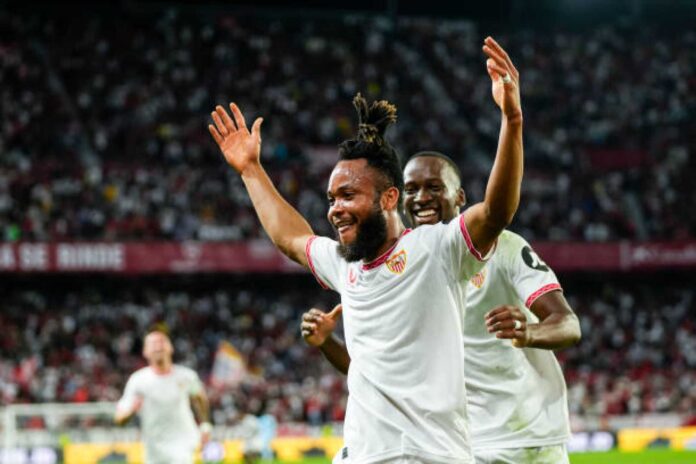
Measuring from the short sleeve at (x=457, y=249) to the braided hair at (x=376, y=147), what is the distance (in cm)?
28

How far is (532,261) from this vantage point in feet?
17.3

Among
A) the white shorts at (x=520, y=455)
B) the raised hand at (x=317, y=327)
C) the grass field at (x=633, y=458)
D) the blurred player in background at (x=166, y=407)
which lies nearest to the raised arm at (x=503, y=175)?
the raised hand at (x=317, y=327)

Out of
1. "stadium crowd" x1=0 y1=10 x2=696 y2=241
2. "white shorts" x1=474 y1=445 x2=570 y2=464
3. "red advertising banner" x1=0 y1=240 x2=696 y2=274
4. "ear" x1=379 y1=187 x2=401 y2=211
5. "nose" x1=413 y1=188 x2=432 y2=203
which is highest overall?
"stadium crowd" x1=0 y1=10 x2=696 y2=241

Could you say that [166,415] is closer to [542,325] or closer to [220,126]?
[220,126]

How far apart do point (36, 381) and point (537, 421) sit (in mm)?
20429

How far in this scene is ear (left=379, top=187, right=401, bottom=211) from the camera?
432 centimetres

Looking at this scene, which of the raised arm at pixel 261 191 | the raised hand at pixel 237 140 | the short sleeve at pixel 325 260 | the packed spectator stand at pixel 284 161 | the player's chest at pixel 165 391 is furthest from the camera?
the packed spectator stand at pixel 284 161

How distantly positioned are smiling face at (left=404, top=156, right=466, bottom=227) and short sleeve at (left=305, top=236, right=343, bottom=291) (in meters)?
0.95

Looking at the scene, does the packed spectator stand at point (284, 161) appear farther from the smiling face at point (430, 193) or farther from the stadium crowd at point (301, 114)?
the smiling face at point (430, 193)

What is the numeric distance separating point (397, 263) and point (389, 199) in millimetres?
253

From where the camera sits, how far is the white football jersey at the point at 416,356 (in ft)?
13.6

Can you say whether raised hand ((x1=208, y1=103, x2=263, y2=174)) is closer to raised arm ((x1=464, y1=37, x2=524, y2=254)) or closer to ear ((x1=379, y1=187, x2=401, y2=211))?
ear ((x1=379, y1=187, x2=401, y2=211))

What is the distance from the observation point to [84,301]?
2969cm

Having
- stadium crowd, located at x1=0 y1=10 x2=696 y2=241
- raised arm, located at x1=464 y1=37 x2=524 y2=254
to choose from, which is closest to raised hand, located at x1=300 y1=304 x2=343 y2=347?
raised arm, located at x1=464 y1=37 x2=524 y2=254
